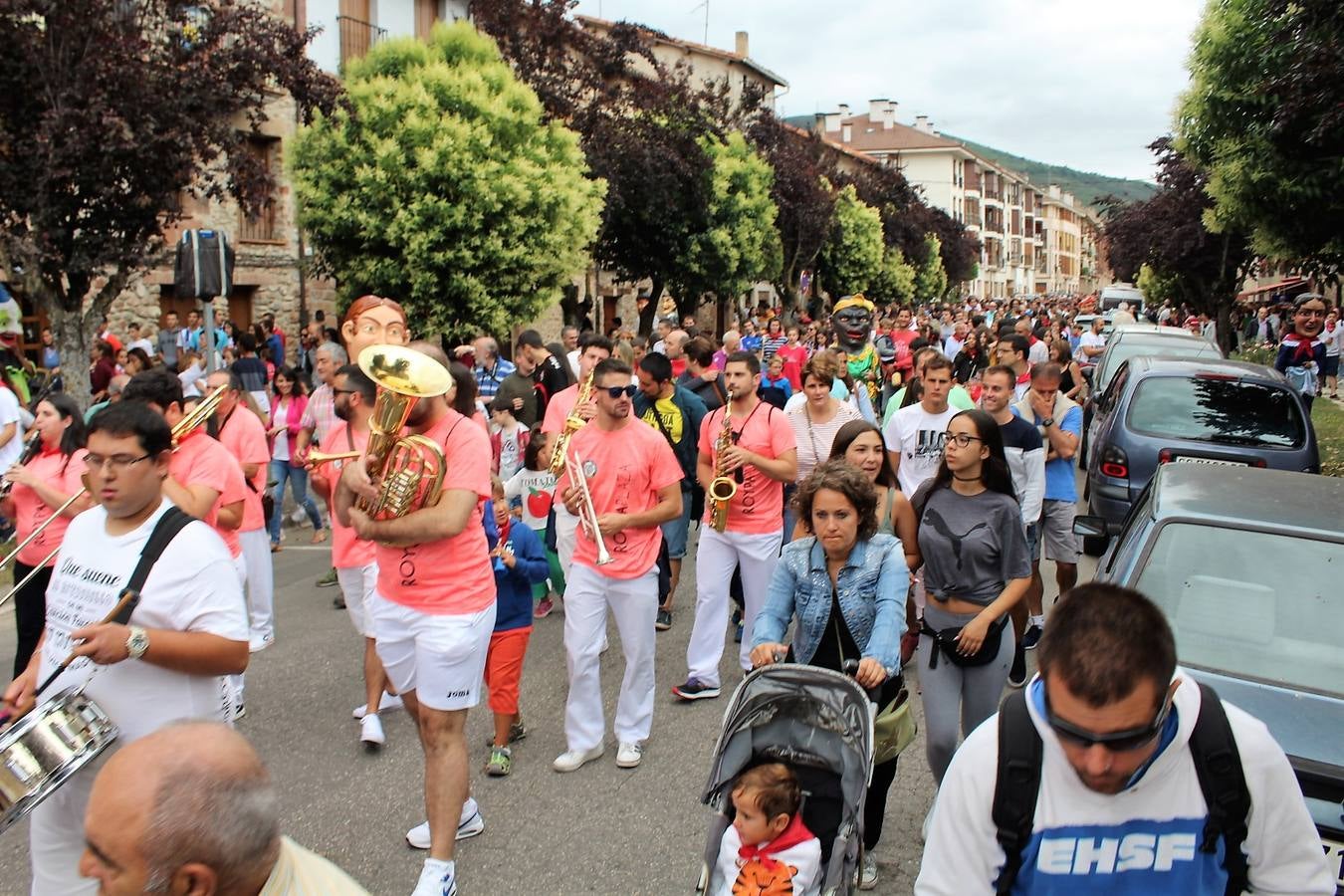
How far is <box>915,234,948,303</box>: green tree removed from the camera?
62.5 metres

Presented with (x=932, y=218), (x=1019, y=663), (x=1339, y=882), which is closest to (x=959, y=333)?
(x=1019, y=663)

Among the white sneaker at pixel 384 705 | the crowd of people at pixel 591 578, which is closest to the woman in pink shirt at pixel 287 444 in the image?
the crowd of people at pixel 591 578

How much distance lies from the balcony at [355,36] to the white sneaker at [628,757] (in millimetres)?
20249

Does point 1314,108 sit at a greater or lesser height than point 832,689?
greater

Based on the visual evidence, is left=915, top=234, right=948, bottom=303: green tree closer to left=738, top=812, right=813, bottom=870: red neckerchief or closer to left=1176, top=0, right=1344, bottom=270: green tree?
left=1176, top=0, right=1344, bottom=270: green tree

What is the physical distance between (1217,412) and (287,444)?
27.2 ft

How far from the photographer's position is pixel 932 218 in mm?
66688

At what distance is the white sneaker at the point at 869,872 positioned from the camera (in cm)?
435

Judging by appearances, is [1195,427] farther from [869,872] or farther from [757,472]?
[869,872]

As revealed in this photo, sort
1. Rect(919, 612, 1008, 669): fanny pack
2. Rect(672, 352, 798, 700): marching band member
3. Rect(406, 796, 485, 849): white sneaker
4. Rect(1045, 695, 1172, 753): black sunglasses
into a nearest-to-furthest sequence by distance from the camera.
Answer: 1. Rect(1045, 695, 1172, 753): black sunglasses
2. Rect(919, 612, 1008, 669): fanny pack
3. Rect(406, 796, 485, 849): white sneaker
4. Rect(672, 352, 798, 700): marching band member

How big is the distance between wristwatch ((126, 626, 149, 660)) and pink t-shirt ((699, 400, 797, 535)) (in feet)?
11.9

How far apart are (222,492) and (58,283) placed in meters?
9.11

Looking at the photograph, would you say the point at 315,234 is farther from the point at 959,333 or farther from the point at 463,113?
the point at 959,333

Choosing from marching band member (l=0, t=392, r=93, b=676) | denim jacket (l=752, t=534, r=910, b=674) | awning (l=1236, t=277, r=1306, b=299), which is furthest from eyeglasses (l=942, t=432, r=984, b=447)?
awning (l=1236, t=277, r=1306, b=299)
